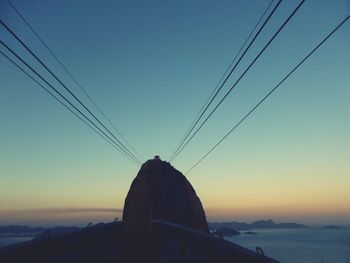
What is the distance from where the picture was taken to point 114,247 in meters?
13.2

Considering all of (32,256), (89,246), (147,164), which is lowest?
(32,256)

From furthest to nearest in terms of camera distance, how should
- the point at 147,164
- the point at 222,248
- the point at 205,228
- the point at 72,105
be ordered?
the point at 147,164 < the point at 205,228 < the point at 72,105 < the point at 222,248

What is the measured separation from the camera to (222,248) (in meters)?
6.55

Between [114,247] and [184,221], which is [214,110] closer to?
[114,247]

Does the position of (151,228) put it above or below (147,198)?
below

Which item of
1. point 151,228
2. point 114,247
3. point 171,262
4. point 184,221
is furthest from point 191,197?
point 171,262

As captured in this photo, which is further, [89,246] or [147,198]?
[147,198]

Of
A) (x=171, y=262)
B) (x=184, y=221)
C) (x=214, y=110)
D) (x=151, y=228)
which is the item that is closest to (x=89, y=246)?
(x=171, y=262)

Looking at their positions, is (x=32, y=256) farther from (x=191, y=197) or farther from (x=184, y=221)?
Result: (x=191, y=197)

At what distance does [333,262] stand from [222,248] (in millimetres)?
217178

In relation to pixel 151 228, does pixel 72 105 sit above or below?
above

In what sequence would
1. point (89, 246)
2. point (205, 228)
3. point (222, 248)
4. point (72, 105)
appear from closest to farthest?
point (222, 248) < point (89, 246) < point (72, 105) < point (205, 228)

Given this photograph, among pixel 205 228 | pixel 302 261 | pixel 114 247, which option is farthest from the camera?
pixel 302 261

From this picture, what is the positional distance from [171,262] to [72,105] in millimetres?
6533
